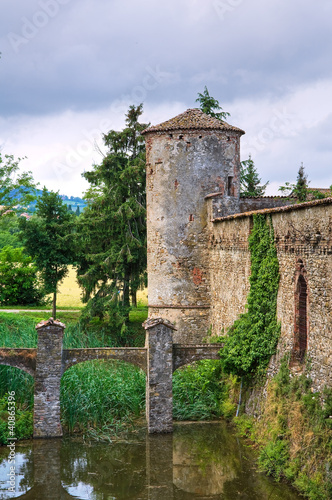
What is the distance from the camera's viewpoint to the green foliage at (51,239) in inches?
1212

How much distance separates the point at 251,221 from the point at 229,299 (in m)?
3.50

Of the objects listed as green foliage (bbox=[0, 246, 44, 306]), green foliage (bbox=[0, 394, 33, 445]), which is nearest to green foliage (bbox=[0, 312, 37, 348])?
green foliage (bbox=[0, 394, 33, 445])

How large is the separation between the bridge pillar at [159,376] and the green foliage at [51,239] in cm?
1401

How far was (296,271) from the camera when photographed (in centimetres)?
1514

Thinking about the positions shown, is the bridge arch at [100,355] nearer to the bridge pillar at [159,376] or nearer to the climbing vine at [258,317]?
the bridge pillar at [159,376]

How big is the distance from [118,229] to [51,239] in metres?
3.96

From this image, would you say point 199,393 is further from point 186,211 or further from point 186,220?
point 186,211

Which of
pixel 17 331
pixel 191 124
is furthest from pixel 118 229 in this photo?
pixel 191 124

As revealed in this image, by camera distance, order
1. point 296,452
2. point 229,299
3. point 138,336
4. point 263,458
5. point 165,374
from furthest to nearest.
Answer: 1. point 138,336
2. point 229,299
3. point 165,374
4. point 263,458
5. point 296,452

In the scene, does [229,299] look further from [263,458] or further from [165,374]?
[263,458]

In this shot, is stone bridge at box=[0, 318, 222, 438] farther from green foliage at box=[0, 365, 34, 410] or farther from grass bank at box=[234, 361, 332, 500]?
grass bank at box=[234, 361, 332, 500]

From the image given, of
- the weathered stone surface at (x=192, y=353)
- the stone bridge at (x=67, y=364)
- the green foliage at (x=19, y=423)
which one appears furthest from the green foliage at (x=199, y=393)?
the green foliage at (x=19, y=423)

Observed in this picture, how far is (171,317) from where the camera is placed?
23047 mm

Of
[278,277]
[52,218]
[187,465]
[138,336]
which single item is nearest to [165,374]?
[187,465]
